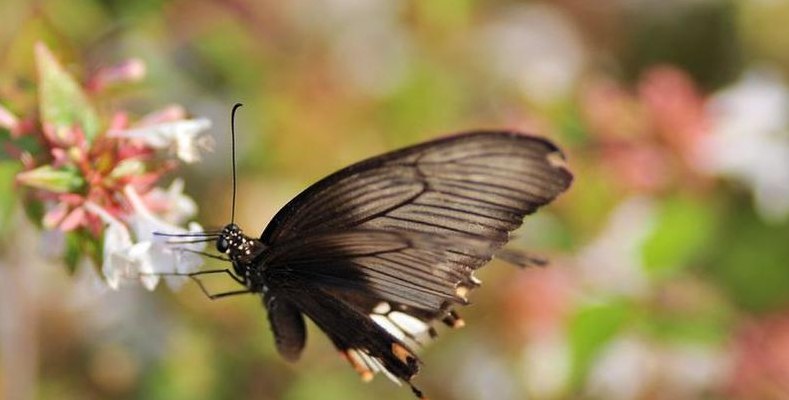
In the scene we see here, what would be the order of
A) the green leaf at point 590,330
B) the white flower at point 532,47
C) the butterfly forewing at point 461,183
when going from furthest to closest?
the white flower at point 532,47
the green leaf at point 590,330
the butterfly forewing at point 461,183

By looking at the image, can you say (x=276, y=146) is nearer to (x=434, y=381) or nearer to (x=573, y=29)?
(x=434, y=381)

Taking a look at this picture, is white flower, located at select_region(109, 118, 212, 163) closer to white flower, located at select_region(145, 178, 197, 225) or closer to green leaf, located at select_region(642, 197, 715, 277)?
white flower, located at select_region(145, 178, 197, 225)

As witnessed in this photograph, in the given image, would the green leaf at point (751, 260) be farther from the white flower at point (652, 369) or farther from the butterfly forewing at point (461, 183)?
the butterfly forewing at point (461, 183)

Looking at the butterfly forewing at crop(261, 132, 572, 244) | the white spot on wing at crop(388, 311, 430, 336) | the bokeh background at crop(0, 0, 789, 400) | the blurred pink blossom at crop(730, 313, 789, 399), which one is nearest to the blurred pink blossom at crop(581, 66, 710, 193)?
the bokeh background at crop(0, 0, 789, 400)

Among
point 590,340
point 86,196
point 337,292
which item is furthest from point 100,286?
point 590,340

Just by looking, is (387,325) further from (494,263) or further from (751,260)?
(751,260)

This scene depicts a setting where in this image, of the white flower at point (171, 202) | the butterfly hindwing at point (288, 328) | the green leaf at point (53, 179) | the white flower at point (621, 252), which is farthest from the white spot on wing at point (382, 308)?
the white flower at point (621, 252)
